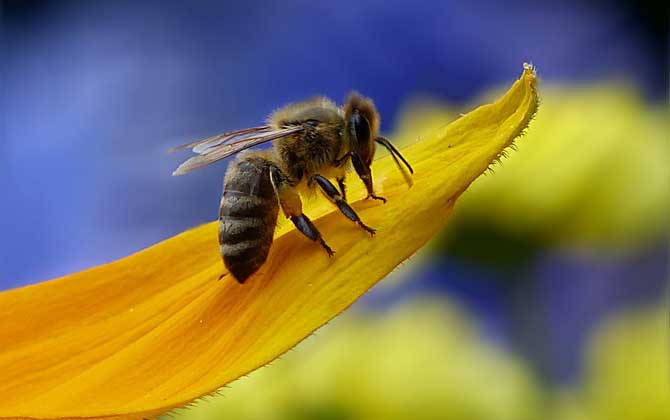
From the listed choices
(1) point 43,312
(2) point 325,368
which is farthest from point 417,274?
(1) point 43,312

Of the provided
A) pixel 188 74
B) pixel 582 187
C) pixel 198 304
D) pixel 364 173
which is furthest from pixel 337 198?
pixel 188 74

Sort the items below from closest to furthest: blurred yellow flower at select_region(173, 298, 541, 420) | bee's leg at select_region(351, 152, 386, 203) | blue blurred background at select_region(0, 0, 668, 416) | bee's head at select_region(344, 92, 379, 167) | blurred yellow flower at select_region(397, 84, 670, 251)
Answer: bee's leg at select_region(351, 152, 386, 203), bee's head at select_region(344, 92, 379, 167), blurred yellow flower at select_region(173, 298, 541, 420), blurred yellow flower at select_region(397, 84, 670, 251), blue blurred background at select_region(0, 0, 668, 416)

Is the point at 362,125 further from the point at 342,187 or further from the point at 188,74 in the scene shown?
the point at 188,74

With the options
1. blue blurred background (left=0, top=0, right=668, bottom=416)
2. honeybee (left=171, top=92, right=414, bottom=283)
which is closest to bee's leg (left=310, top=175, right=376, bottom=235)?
honeybee (left=171, top=92, right=414, bottom=283)

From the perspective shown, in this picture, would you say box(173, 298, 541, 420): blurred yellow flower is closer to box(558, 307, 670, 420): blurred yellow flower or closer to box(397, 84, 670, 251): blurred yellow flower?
box(558, 307, 670, 420): blurred yellow flower

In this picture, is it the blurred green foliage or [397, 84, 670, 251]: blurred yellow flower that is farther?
[397, 84, 670, 251]: blurred yellow flower
